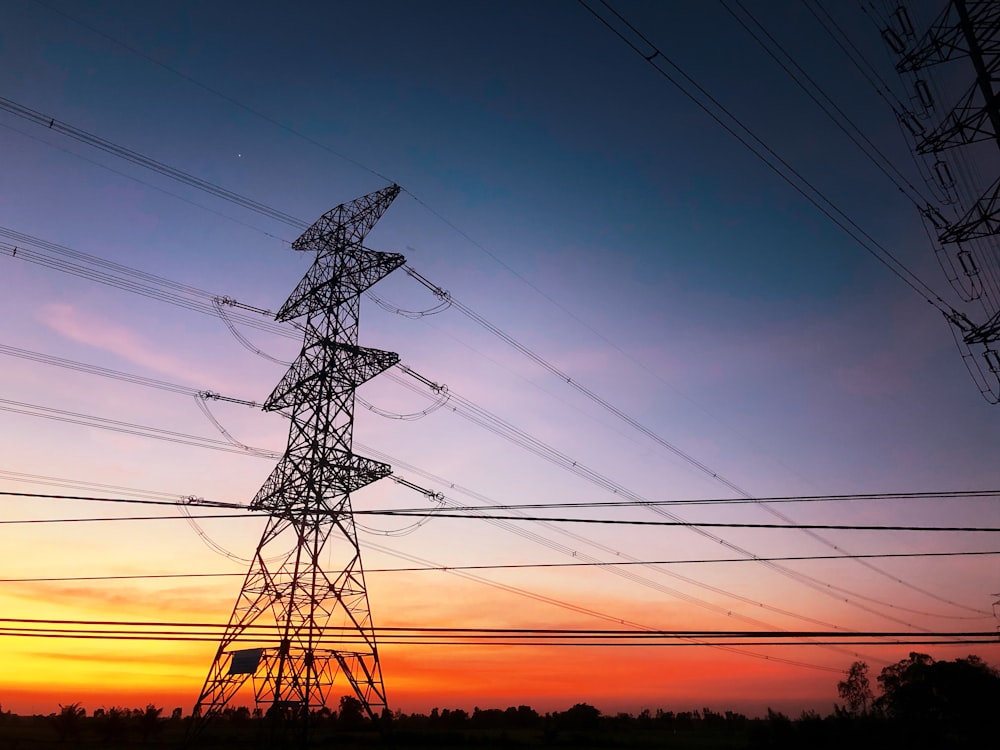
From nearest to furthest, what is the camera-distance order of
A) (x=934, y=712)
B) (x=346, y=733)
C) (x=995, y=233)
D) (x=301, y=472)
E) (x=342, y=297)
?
(x=995, y=233)
(x=301, y=472)
(x=342, y=297)
(x=934, y=712)
(x=346, y=733)

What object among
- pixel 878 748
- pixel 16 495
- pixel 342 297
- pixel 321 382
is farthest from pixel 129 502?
pixel 878 748

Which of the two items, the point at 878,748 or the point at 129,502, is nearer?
the point at 129,502

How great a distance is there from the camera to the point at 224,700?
28922 mm

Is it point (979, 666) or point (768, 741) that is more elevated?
point (979, 666)

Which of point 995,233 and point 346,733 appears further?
point 346,733

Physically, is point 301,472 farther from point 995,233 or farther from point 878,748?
point 878,748

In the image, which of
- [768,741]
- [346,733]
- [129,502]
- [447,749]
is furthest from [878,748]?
[129,502]

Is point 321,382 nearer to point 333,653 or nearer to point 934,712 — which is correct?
point 333,653

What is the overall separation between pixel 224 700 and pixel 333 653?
523 centimetres

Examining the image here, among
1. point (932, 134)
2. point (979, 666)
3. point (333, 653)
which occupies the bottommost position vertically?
point (979, 666)

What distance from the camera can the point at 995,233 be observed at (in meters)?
21.0

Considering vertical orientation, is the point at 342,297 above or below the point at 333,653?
above

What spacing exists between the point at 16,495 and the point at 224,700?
568 inches

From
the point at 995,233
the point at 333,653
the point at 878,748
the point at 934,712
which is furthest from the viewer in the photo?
the point at 934,712
